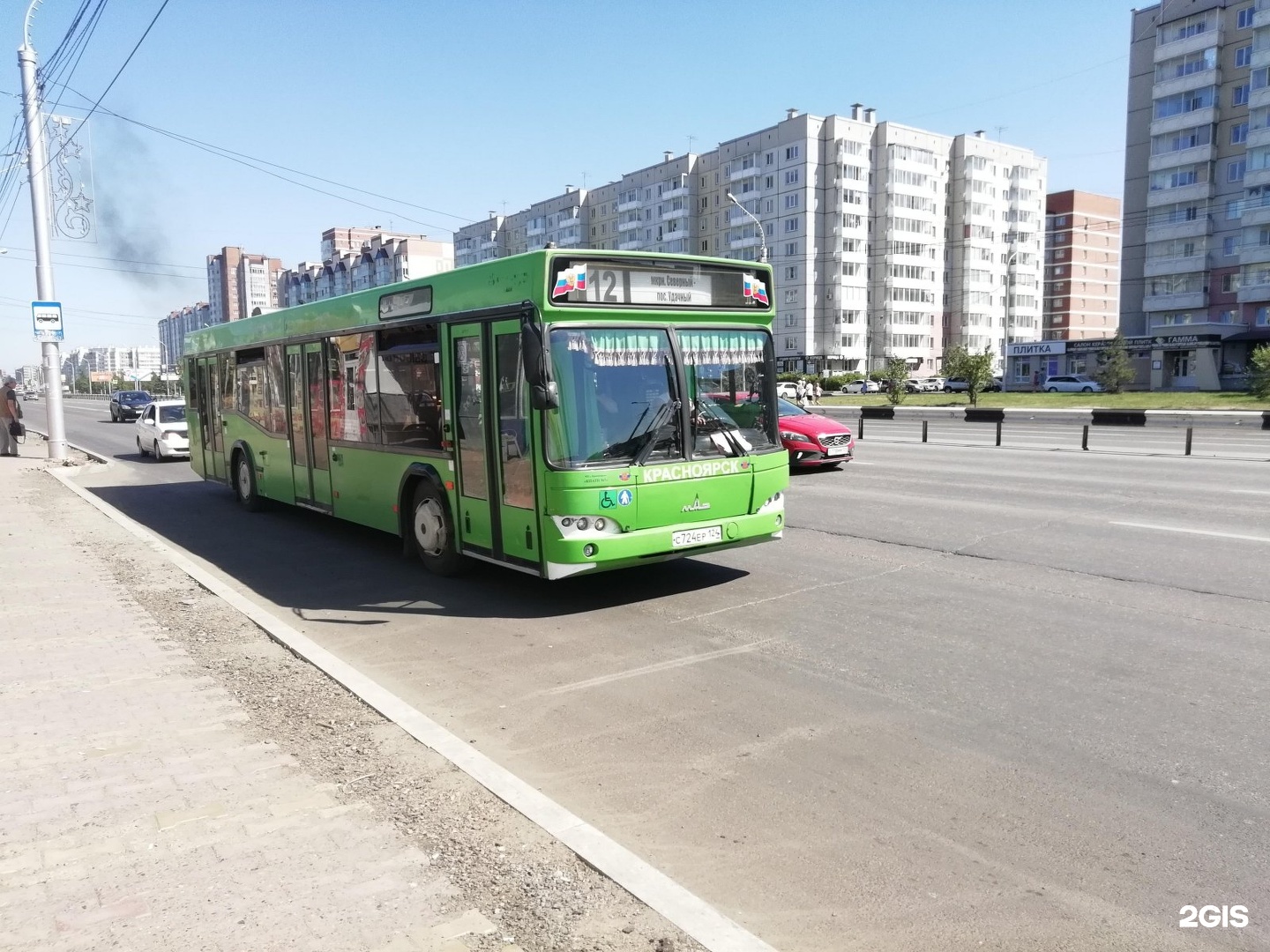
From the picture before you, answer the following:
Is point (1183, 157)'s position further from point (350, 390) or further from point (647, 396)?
point (647, 396)

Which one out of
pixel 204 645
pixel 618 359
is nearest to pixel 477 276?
pixel 618 359

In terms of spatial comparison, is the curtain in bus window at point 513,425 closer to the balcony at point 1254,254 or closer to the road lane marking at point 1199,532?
the road lane marking at point 1199,532

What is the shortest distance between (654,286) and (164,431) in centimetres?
2124

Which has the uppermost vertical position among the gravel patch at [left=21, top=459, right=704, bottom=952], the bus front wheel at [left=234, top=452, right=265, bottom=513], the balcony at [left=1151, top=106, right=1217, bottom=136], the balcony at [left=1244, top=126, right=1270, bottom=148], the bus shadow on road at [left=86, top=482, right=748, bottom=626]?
the balcony at [left=1151, top=106, right=1217, bottom=136]

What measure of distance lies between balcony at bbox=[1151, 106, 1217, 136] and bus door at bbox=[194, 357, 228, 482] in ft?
259

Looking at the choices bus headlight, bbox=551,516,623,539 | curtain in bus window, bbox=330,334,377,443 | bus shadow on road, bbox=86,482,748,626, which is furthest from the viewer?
curtain in bus window, bbox=330,334,377,443

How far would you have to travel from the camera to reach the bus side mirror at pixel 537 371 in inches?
281

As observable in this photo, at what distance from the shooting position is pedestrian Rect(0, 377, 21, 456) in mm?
24359

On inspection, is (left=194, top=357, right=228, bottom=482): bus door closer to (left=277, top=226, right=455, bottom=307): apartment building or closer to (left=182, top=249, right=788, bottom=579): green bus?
(left=182, top=249, right=788, bottom=579): green bus

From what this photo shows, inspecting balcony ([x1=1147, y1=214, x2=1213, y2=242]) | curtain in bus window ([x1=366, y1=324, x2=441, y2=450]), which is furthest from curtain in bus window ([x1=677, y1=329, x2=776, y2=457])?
balcony ([x1=1147, y1=214, x2=1213, y2=242])

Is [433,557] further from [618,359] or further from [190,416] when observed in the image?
[190,416]

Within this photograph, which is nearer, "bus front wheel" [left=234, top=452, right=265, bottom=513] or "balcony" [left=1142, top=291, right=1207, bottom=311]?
"bus front wheel" [left=234, top=452, right=265, bottom=513]

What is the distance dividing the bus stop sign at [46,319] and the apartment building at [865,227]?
71.7 m

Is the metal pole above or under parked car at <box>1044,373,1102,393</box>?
above
